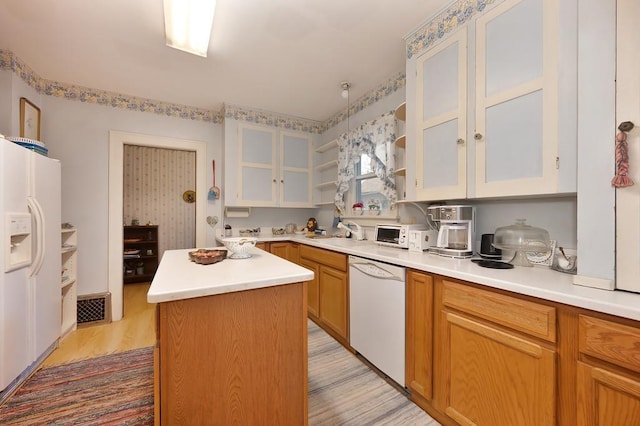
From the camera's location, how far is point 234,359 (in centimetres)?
102

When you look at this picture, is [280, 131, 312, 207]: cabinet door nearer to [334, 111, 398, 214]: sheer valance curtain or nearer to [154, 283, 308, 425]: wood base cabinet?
[334, 111, 398, 214]: sheer valance curtain

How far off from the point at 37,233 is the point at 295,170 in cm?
256

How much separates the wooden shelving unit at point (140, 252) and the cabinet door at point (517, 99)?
17.4ft

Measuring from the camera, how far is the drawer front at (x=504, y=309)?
3.23 ft

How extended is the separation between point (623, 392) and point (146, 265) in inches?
230

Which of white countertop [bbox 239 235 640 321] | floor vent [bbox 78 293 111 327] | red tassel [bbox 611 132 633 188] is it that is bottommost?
floor vent [bbox 78 293 111 327]

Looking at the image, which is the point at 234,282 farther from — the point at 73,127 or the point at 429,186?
the point at 73,127

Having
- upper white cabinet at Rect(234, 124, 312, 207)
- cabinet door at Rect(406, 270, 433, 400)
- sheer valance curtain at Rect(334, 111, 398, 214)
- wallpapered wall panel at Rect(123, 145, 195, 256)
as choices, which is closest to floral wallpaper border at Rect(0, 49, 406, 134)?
upper white cabinet at Rect(234, 124, 312, 207)

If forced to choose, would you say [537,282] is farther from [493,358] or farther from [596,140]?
[596,140]

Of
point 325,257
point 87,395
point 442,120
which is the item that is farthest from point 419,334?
point 87,395

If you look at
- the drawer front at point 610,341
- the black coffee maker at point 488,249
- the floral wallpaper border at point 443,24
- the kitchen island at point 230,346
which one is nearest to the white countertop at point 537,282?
the drawer front at point 610,341

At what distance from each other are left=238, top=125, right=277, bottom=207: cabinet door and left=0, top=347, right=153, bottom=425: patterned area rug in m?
1.95

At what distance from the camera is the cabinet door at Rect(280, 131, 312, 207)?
139 inches

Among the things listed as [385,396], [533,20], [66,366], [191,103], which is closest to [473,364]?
[385,396]
